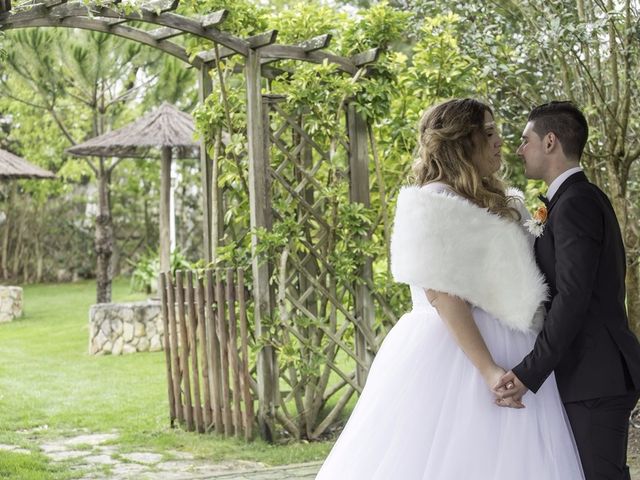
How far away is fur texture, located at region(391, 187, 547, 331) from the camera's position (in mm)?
3125

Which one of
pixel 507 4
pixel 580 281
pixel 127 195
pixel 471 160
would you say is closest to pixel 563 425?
pixel 580 281

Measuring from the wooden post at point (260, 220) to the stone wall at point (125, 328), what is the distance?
6.53 metres

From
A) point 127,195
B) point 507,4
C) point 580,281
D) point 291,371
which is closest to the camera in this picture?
point 580,281

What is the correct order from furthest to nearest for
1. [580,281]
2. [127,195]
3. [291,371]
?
[127,195] < [291,371] < [580,281]

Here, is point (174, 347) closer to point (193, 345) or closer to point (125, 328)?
point (193, 345)

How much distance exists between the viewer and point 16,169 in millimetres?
15898

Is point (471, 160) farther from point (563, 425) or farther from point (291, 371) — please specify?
point (291, 371)

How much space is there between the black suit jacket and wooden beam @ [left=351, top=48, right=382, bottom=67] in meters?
4.05

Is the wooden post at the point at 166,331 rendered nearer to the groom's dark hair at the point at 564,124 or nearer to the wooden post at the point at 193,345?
the wooden post at the point at 193,345

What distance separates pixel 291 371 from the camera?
7227mm

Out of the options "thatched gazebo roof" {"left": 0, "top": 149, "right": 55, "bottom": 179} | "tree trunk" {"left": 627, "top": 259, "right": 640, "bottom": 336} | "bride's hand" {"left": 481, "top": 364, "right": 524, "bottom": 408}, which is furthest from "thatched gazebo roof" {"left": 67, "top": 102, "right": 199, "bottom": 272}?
"bride's hand" {"left": 481, "top": 364, "right": 524, "bottom": 408}

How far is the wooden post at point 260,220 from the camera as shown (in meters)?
6.68

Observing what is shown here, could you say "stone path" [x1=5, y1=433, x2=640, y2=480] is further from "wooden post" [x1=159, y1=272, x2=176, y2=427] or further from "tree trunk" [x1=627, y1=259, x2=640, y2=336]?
"tree trunk" [x1=627, y1=259, x2=640, y2=336]

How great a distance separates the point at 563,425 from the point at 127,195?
2379 centimetres
